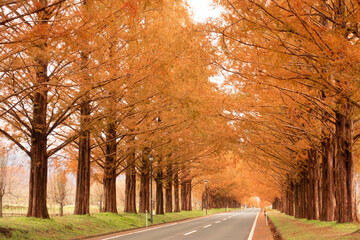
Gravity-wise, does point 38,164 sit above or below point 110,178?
above

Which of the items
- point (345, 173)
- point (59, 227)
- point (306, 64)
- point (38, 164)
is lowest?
point (59, 227)

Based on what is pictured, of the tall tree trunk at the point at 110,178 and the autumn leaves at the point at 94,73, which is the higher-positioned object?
the autumn leaves at the point at 94,73

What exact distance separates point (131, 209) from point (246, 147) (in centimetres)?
1111

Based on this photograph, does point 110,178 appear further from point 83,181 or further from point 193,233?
Answer: point 193,233

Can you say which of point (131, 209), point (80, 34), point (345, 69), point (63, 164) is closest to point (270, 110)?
point (345, 69)

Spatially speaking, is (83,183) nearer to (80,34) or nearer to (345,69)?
(80,34)

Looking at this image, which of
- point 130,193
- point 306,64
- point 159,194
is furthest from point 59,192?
→ point 306,64

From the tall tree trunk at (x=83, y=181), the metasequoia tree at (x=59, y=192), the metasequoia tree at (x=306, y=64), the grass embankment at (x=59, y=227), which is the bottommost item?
the metasequoia tree at (x=59, y=192)

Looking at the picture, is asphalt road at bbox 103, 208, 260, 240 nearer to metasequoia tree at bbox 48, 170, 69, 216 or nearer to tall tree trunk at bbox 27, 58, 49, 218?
tall tree trunk at bbox 27, 58, 49, 218

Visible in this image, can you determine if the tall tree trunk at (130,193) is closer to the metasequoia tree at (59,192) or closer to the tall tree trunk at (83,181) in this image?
the tall tree trunk at (83,181)

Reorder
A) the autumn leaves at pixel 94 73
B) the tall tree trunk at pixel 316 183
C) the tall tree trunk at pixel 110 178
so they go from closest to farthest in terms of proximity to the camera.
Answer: the autumn leaves at pixel 94 73 < the tall tree trunk at pixel 316 183 < the tall tree trunk at pixel 110 178

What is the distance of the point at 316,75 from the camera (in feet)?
21.8

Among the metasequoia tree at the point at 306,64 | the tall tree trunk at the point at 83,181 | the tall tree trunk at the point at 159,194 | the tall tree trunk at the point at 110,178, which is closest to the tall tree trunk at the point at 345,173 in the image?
the metasequoia tree at the point at 306,64

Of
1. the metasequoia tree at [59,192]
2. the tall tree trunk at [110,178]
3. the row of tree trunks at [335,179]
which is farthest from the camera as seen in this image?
the metasequoia tree at [59,192]
